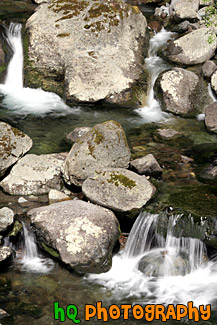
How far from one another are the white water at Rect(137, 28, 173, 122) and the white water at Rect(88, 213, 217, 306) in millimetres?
6825

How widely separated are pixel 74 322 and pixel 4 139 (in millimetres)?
5879

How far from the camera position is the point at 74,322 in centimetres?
779

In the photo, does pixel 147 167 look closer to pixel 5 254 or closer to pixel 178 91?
pixel 5 254

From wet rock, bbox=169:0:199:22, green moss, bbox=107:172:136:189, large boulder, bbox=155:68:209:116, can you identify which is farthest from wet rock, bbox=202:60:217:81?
green moss, bbox=107:172:136:189

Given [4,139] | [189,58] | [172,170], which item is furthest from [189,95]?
[4,139]

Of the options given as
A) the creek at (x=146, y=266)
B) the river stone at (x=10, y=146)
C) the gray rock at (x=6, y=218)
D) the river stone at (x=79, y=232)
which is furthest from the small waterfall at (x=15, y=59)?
the river stone at (x=79, y=232)

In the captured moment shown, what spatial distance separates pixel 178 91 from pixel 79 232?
8.95m

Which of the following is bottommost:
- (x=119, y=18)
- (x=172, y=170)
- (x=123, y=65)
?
(x=172, y=170)

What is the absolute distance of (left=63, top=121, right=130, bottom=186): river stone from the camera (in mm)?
11125

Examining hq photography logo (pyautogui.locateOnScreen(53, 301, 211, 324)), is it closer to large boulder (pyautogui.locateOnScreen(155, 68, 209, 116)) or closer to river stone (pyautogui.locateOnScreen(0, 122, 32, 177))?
river stone (pyautogui.locateOnScreen(0, 122, 32, 177))

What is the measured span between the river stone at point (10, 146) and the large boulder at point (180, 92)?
6.20 metres

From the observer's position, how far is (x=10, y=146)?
39.2 ft

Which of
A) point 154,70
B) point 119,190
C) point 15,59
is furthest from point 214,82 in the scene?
point 119,190

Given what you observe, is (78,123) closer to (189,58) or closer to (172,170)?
(172,170)
